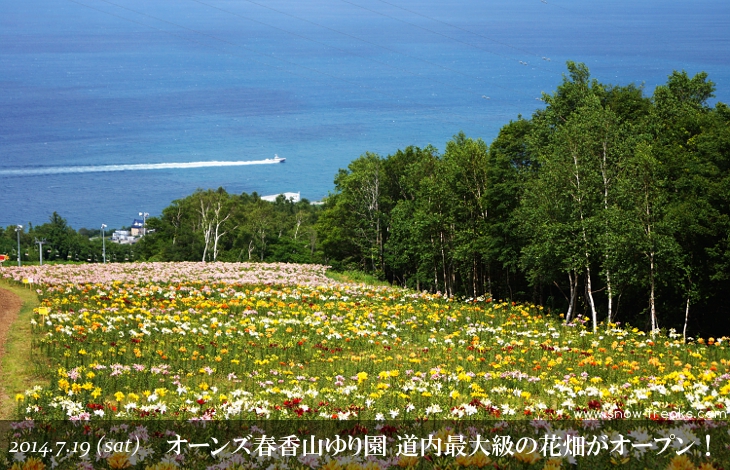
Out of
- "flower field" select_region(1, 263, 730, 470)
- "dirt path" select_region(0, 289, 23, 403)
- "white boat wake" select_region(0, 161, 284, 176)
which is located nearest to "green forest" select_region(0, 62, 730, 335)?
"flower field" select_region(1, 263, 730, 470)

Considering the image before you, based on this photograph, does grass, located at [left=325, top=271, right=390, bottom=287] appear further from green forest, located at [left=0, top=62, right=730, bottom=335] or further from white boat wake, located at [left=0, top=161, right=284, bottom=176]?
white boat wake, located at [left=0, top=161, right=284, bottom=176]

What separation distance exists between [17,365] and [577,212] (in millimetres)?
19532

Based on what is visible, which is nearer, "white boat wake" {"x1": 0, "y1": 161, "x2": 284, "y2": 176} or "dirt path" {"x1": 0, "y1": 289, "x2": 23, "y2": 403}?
"dirt path" {"x1": 0, "y1": 289, "x2": 23, "y2": 403}

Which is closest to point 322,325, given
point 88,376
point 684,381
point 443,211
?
point 88,376

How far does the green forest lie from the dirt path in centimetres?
1712

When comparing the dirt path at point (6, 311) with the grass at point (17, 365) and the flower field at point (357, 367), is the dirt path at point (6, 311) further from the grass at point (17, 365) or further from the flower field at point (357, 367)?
the flower field at point (357, 367)

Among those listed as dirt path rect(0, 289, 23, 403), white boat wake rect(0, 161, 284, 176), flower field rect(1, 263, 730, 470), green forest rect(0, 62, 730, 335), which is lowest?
flower field rect(1, 263, 730, 470)

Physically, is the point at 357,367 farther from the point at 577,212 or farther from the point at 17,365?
the point at 577,212

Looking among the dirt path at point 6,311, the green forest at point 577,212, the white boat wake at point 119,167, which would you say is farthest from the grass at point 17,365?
the white boat wake at point 119,167

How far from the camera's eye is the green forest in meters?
28.4

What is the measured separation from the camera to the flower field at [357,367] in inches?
459

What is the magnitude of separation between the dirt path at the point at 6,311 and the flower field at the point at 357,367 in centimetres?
81

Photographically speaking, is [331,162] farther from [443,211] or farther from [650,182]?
[650,182]

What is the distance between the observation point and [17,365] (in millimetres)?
17406
